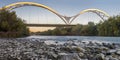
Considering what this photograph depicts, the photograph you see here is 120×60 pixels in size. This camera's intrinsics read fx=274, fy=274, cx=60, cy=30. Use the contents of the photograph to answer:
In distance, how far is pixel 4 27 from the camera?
55312 mm

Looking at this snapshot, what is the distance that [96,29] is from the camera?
283 feet

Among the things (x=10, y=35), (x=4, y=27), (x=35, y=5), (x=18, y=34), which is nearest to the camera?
(x=10, y=35)

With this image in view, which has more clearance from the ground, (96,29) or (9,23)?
(9,23)

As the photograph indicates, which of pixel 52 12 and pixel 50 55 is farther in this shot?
pixel 52 12

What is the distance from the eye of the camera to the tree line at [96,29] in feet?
235

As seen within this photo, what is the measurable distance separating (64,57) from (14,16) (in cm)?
5118

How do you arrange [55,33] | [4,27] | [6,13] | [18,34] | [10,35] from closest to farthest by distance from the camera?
[10,35], [18,34], [4,27], [6,13], [55,33]

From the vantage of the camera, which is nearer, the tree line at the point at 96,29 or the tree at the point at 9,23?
the tree at the point at 9,23

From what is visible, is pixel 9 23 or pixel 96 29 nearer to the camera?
pixel 9 23

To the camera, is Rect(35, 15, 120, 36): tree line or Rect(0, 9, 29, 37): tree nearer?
Rect(0, 9, 29, 37): tree

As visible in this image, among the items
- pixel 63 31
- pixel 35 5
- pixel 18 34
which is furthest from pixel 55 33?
pixel 18 34

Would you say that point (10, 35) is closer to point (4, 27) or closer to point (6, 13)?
point (4, 27)

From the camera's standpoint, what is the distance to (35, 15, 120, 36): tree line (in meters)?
71.5

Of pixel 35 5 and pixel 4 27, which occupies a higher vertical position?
pixel 35 5
